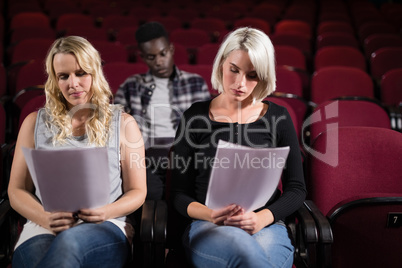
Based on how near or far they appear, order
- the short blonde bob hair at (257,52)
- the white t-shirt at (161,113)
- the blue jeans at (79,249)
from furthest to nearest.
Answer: the white t-shirt at (161,113)
the short blonde bob hair at (257,52)
the blue jeans at (79,249)

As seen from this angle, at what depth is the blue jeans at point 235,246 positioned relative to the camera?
2.23 ft

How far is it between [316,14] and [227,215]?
11.8 ft

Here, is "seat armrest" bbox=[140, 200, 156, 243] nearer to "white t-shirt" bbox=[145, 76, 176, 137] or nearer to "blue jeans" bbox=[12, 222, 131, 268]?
"blue jeans" bbox=[12, 222, 131, 268]

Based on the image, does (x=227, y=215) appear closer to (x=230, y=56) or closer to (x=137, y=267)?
(x=137, y=267)

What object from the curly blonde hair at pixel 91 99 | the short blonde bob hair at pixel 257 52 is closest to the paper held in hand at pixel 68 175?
the curly blonde hair at pixel 91 99

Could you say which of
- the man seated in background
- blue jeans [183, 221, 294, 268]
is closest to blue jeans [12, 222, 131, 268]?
blue jeans [183, 221, 294, 268]

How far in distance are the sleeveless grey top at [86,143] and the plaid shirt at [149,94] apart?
A: 43 cm

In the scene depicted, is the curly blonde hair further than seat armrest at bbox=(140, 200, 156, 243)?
Yes

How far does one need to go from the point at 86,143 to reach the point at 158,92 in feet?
1.72

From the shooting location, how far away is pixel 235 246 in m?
0.69

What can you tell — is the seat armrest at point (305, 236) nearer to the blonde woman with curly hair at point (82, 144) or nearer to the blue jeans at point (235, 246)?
the blue jeans at point (235, 246)

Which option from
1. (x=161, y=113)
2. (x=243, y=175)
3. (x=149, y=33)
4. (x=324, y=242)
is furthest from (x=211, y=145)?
(x=149, y=33)

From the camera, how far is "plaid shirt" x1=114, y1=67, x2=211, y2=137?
1.30 m

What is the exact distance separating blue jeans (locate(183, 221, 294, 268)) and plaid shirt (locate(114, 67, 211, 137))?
569mm
